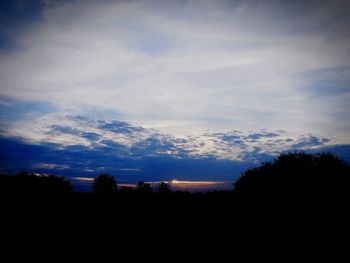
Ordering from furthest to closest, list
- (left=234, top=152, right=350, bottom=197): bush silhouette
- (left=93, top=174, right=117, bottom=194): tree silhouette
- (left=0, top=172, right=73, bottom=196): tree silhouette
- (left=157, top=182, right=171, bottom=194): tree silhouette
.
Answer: (left=93, top=174, right=117, bottom=194): tree silhouette, (left=234, top=152, right=350, bottom=197): bush silhouette, (left=157, top=182, right=171, bottom=194): tree silhouette, (left=0, top=172, right=73, bottom=196): tree silhouette

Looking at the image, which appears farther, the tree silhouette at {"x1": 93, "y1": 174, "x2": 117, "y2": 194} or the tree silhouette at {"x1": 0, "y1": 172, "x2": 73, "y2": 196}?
the tree silhouette at {"x1": 93, "y1": 174, "x2": 117, "y2": 194}

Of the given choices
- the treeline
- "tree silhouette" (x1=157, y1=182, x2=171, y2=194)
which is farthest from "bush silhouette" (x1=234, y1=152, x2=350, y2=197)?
"tree silhouette" (x1=157, y1=182, x2=171, y2=194)

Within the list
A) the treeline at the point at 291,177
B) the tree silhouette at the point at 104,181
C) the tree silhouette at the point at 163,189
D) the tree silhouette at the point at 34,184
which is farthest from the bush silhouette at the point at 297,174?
the tree silhouette at the point at 104,181

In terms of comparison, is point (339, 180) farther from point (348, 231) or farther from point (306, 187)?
point (348, 231)

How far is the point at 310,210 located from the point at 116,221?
11.0 meters

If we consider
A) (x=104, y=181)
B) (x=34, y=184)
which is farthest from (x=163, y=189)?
(x=104, y=181)

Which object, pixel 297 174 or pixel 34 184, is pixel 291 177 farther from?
pixel 34 184

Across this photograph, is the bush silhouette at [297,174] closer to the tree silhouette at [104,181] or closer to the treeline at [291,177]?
the treeline at [291,177]

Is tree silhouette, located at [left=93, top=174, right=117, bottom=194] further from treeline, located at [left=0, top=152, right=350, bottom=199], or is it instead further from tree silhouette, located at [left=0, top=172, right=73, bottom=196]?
tree silhouette, located at [left=0, top=172, right=73, bottom=196]

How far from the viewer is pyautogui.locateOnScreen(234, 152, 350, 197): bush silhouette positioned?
86.7 feet

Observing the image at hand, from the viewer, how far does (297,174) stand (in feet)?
96.6

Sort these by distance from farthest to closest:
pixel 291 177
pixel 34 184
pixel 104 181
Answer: pixel 104 181 < pixel 291 177 < pixel 34 184

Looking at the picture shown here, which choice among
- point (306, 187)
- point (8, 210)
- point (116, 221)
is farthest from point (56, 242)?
point (306, 187)

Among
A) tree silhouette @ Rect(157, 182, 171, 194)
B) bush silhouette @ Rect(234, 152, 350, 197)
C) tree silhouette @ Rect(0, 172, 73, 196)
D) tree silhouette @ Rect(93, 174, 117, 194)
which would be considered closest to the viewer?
tree silhouette @ Rect(0, 172, 73, 196)
